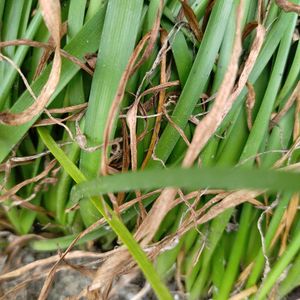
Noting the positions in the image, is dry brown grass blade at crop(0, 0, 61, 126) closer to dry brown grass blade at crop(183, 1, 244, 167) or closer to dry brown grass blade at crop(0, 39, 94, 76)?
dry brown grass blade at crop(0, 39, 94, 76)

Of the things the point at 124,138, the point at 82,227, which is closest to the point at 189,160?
the point at 124,138

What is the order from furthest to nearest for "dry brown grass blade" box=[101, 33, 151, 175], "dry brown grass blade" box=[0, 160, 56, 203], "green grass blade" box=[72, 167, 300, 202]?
"dry brown grass blade" box=[0, 160, 56, 203], "dry brown grass blade" box=[101, 33, 151, 175], "green grass blade" box=[72, 167, 300, 202]

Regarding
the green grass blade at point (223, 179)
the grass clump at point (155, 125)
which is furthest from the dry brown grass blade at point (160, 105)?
the green grass blade at point (223, 179)

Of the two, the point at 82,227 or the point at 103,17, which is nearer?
the point at 103,17

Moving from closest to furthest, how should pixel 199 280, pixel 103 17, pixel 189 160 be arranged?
pixel 189 160, pixel 103 17, pixel 199 280

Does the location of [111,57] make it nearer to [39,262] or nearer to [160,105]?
[160,105]

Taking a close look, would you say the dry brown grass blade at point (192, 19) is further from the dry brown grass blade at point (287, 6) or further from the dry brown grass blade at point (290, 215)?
the dry brown grass blade at point (290, 215)

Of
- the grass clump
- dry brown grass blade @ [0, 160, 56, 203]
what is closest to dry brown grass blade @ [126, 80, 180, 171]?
the grass clump

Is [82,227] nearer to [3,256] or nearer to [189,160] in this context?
[3,256]
